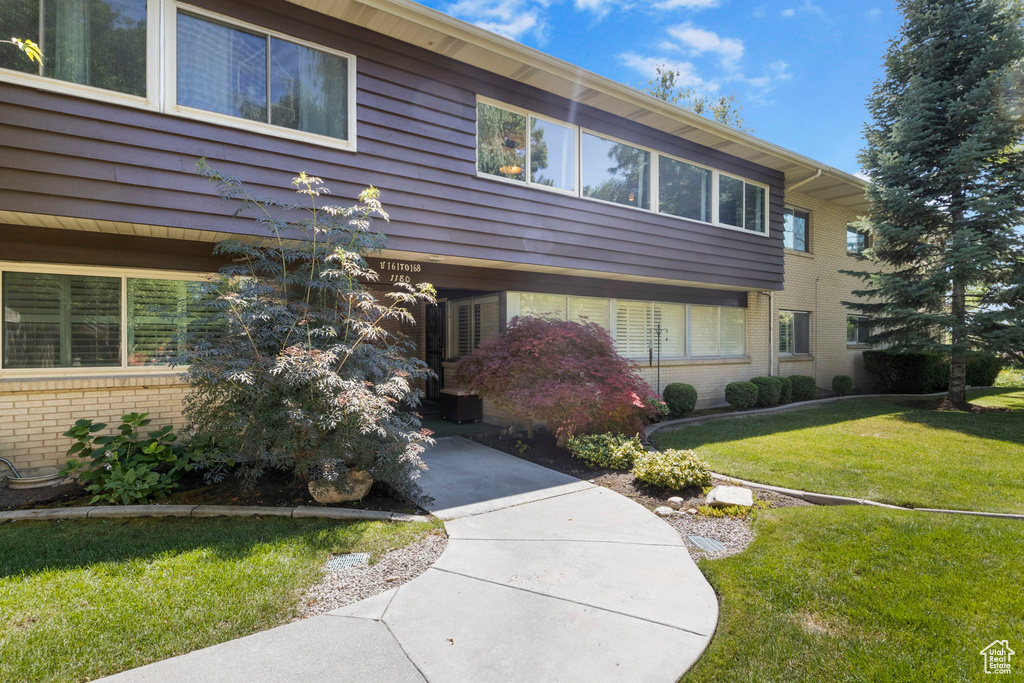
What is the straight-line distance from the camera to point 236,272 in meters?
5.29

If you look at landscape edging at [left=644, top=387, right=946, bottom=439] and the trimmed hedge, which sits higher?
the trimmed hedge

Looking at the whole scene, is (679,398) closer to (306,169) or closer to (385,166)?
(385,166)

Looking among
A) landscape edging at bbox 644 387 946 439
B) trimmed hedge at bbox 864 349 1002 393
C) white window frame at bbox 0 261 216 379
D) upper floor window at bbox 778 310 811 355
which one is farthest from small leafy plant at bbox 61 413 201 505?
trimmed hedge at bbox 864 349 1002 393

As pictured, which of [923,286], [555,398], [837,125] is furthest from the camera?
[837,125]

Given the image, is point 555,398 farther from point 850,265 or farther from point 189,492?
point 850,265

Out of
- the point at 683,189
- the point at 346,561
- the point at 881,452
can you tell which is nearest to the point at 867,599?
the point at 346,561

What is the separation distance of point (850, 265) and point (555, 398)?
1314cm

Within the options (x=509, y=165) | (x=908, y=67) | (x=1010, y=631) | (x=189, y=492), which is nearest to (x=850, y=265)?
(x=908, y=67)

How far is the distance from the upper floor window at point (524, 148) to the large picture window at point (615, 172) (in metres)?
0.40

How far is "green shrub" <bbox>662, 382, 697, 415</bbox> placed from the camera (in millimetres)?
9898

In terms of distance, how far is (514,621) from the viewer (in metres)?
2.78

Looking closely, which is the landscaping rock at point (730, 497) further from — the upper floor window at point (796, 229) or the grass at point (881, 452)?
the upper floor window at point (796, 229)

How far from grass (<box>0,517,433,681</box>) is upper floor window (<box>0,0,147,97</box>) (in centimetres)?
418

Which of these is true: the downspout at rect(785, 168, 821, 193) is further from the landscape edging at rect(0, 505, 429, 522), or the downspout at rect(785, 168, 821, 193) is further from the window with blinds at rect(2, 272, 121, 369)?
the window with blinds at rect(2, 272, 121, 369)
